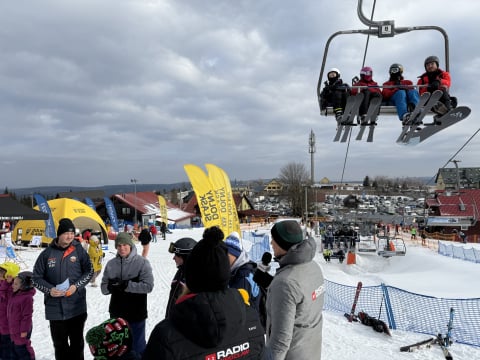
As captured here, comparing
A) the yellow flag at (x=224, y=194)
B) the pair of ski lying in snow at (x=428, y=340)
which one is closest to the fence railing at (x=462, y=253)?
the yellow flag at (x=224, y=194)

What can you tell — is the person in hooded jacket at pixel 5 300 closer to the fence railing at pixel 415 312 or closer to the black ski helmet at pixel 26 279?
the black ski helmet at pixel 26 279

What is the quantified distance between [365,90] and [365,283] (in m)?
11.8

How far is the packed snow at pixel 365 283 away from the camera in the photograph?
5.26m

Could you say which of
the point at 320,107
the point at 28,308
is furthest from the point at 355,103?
the point at 28,308

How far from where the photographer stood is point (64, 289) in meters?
3.59

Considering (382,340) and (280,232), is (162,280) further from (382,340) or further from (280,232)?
(280,232)

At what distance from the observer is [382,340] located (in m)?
5.90

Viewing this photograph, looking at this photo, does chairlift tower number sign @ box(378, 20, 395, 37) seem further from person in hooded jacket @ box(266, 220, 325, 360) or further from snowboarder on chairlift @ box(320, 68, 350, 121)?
person in hooded jacket @ box(266, 220, 325, 360)

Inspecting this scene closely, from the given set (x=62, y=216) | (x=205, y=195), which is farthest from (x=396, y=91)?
(x=62, y=216)

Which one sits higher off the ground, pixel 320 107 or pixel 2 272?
pixel 320 107

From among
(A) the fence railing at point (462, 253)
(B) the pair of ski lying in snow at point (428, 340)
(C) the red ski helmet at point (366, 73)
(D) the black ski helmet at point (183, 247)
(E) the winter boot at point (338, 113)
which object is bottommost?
(A) the fence railing at point (462, 253)

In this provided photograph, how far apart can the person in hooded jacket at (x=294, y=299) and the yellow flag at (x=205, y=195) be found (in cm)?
866

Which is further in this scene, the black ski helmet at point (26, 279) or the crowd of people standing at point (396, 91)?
the crowd of people standing at point (396, 91)

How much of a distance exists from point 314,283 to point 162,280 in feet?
28.3
